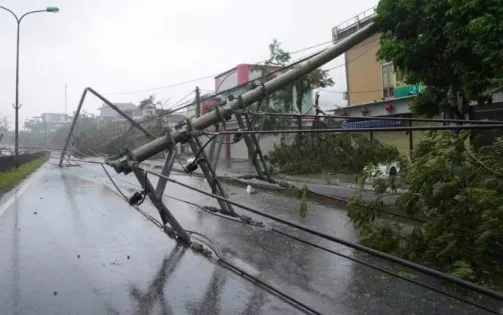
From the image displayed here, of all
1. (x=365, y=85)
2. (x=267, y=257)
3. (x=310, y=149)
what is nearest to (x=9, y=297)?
(x=267, y=257)

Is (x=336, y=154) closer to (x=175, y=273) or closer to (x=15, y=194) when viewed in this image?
(x=15, y=194)

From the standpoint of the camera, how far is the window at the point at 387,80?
76.0ft

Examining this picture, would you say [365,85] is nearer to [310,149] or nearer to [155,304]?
[310,149]

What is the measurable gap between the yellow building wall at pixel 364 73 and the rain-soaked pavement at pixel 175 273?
15.8 meters

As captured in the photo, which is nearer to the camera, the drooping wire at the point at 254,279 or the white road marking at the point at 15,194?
the drooping wire at the point at 254,279

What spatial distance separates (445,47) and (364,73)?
1613 cm

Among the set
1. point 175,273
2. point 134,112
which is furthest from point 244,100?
point 134,112

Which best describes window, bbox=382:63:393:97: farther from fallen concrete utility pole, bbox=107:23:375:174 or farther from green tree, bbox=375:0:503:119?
fallen concrete utility pole, bbox=107:23:375:174

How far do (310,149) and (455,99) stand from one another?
6836mm

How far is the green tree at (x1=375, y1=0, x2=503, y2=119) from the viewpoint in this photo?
773 centimetres

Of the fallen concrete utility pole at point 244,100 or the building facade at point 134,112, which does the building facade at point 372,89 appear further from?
the building facade at point 134,112

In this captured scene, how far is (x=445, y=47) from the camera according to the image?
30.2ft

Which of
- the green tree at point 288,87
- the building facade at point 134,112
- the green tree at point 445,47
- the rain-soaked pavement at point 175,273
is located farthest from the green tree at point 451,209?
the green tree at point 288,87

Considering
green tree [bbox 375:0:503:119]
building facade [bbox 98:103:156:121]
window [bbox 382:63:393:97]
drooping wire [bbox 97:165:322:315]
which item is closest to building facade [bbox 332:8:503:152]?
window [bbox 382:63:393:97]
